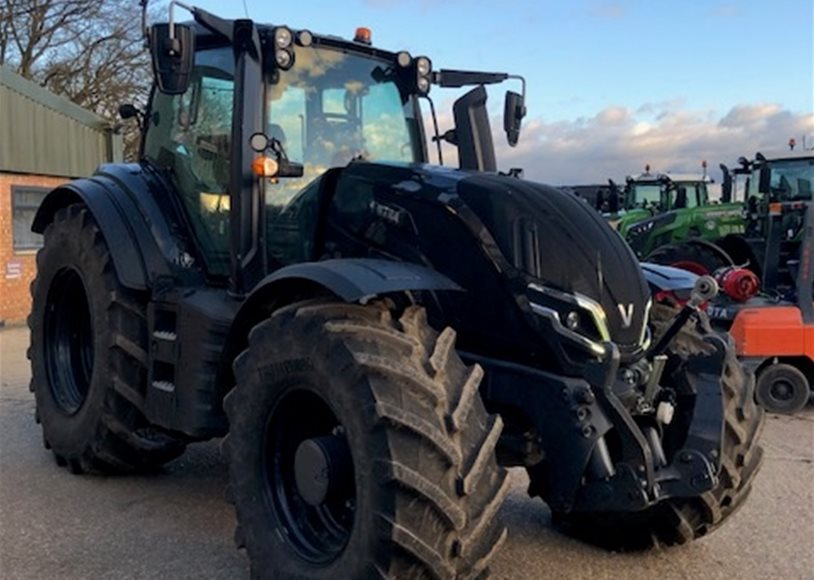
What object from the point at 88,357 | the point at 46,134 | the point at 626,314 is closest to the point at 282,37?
the point at 626,314

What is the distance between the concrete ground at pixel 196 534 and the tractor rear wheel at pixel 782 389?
237 centimetres

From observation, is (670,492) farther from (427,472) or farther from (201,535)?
(201,535)

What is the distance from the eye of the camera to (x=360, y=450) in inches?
126

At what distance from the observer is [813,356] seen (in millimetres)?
8305

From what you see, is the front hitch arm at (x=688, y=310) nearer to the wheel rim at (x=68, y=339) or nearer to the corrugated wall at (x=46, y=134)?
the wheel rim at (x=68, y=339)

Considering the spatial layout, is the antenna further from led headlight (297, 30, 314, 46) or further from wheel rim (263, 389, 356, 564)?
wheel rim (263, 389, 356, 564)

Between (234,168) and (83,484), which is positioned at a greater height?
(234,168)

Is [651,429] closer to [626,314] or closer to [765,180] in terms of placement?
[626,314]

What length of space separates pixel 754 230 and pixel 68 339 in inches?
375

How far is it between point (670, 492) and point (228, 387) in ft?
7.10

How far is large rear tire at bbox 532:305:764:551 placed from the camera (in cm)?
396

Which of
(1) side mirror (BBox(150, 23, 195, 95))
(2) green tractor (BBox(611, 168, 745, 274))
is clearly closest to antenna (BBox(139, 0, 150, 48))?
(1) side mirror (BBox(150, 23, 195, 95))

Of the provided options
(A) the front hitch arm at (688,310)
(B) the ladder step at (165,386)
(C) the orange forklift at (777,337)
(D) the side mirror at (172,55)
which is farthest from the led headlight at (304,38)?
(C) the orange forklift at (777,337)

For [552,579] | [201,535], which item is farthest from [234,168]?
[552,579]
